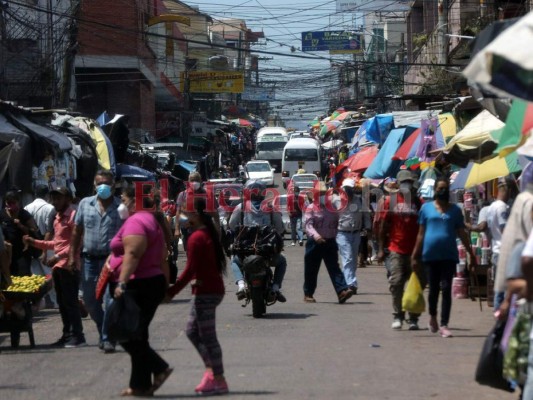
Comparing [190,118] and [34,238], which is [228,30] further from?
[34,238]

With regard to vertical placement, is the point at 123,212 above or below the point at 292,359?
above

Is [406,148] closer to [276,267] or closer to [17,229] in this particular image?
[276,267]

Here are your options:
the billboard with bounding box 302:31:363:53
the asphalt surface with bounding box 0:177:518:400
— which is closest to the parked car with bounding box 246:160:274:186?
the billboard with bounding box 302:31:363:53

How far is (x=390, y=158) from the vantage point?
976 inches

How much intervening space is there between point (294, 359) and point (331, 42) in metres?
60.2

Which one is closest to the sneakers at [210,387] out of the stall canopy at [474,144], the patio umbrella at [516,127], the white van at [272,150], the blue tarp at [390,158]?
the patio umbrella at [516,127]

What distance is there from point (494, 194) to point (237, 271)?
17.1ft

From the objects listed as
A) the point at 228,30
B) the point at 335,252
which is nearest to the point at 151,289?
the point at 335,252

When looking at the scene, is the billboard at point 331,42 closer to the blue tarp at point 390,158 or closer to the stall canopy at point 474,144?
the blue tarp at point 390,158

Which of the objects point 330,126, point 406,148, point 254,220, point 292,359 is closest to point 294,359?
point 292,359

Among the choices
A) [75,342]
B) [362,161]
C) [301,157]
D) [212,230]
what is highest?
[362,161]

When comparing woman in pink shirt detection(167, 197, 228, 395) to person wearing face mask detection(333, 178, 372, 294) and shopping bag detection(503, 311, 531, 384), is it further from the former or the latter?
person wearing face mask detection(333, 178, 372, 294)

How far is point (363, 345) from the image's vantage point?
500 inches

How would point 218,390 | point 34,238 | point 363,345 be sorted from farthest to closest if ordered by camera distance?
point 34,238 → point 363,345 → point 218,390
